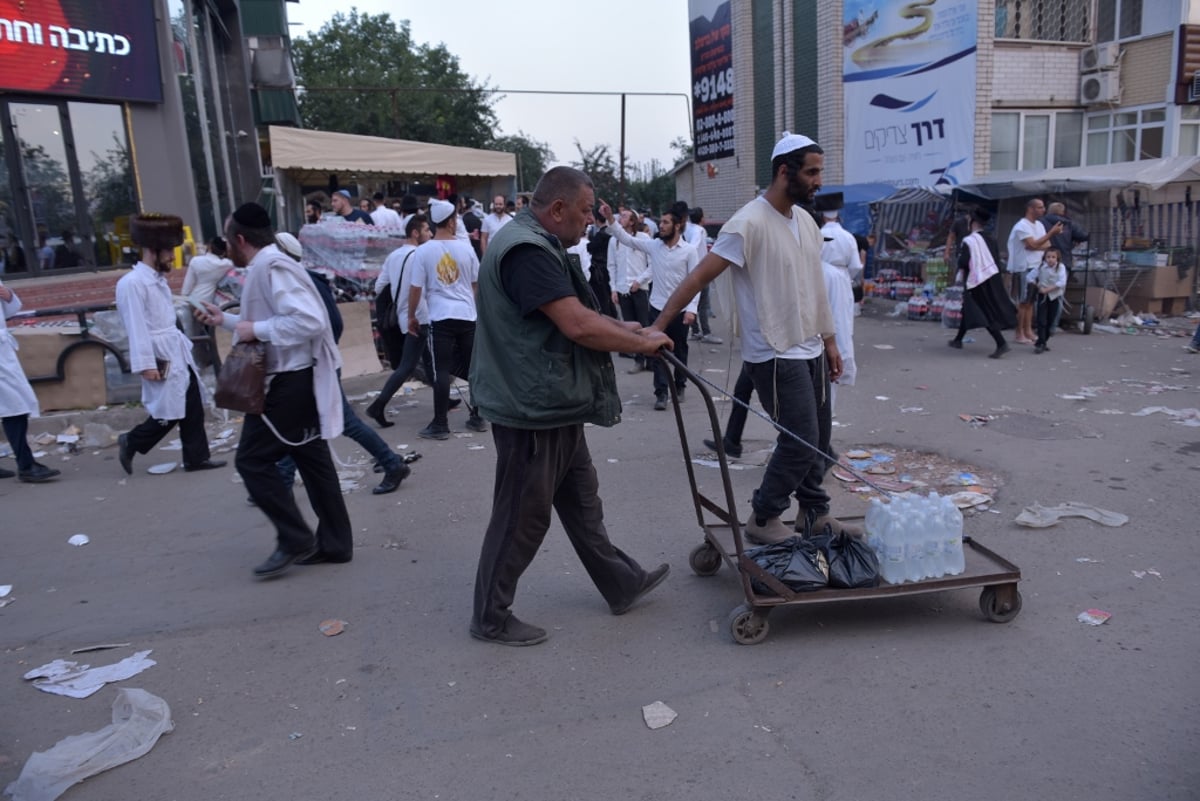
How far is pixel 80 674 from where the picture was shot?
3.79 meters

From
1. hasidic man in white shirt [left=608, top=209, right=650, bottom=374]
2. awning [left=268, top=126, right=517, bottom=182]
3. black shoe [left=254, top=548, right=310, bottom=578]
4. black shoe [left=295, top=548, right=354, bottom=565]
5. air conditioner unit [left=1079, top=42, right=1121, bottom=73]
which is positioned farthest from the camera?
air conditioner unit [left=1079, top=42, right=1121, bottom=73]

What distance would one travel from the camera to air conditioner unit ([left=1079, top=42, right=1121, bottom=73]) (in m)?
15.9

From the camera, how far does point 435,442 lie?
296 inches

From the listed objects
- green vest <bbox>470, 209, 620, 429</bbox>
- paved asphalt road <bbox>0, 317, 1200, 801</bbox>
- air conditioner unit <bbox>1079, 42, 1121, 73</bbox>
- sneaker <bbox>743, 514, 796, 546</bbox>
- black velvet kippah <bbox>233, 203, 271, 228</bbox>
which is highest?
air conditioner unit <bbox>1079, 42, 1121, 73</bbox>

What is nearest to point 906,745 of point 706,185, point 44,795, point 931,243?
point 44,795

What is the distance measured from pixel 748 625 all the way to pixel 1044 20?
1693 cm

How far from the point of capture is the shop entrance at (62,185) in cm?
1099

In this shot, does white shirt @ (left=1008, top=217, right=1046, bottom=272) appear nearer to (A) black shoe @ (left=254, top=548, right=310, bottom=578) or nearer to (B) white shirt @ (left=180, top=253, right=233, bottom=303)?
(B) white shirt @ (left=180, top=253, right=233, bottom=303)

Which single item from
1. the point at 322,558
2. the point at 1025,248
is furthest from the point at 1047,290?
the point at 322,558

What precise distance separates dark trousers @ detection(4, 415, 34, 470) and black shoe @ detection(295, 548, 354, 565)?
3350mm

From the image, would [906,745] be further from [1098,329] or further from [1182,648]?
[1098,329]

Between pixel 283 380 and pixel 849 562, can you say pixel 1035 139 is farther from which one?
pixel 283 380

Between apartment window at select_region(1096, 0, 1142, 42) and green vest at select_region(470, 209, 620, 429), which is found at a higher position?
apartment window at select_region(1096, 0, 1142, 42)

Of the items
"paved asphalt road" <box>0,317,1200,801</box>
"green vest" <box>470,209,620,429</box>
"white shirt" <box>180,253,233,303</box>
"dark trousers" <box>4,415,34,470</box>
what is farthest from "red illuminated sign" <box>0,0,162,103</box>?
"green vest" <box>470,209,620,429</box>
